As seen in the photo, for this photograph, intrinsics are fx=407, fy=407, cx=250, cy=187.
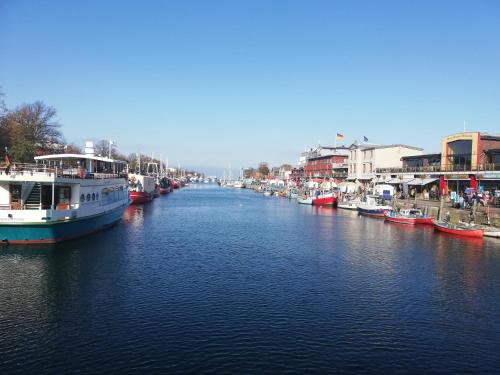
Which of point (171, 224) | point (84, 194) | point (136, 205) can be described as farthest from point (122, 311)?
point (136, 205)

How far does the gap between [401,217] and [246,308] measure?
159ft

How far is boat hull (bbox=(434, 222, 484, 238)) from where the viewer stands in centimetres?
4988

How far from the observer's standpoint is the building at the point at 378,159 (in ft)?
340

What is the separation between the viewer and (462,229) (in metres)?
51.7

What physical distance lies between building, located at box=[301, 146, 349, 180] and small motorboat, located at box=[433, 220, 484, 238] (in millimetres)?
71453

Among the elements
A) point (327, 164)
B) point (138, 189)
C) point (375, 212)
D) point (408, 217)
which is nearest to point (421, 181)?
point (375, 212)

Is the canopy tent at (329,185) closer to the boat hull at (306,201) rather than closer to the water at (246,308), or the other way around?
the boat hull at (306,201)

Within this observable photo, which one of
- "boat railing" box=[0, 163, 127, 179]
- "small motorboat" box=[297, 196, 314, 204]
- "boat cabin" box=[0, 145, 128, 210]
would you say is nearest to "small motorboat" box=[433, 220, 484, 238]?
"boat cabin" box=[0, 145, 128, 210]

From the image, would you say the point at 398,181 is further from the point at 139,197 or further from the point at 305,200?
the point at 139,197

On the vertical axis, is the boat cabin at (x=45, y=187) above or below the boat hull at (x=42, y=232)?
above

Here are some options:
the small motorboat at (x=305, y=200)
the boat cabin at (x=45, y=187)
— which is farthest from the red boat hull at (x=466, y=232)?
the small motorboat at (x=305, y=200)

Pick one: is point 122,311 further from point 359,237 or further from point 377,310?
point 359,237

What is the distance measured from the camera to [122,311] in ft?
75.7

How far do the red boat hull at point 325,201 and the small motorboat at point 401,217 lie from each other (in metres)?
32.4
